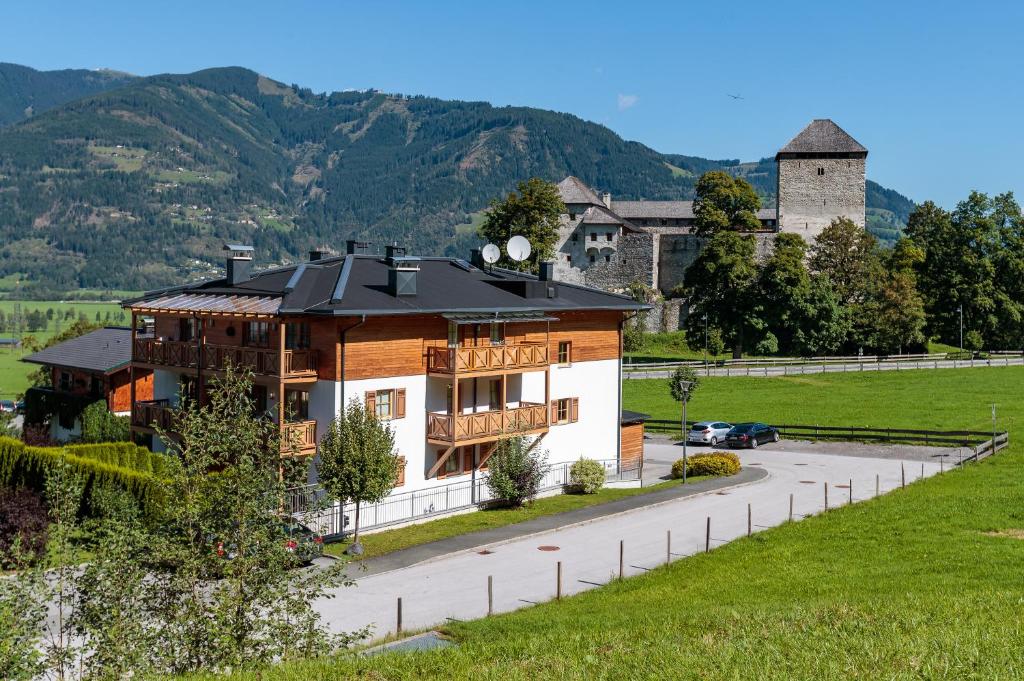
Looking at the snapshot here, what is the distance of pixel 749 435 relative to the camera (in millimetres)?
49375

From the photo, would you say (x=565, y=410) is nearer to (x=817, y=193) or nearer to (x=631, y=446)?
(x=631, y=446)

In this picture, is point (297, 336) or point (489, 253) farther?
point (489, 253)

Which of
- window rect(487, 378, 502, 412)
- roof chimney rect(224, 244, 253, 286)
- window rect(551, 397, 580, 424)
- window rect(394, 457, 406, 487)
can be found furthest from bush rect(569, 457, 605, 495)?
roof chimney rect(224, 244, 253, 286)

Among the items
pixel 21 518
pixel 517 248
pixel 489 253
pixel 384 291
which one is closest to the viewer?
pixel 21 518

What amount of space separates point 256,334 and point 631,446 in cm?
1662

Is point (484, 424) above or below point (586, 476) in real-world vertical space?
above

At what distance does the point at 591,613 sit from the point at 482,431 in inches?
561

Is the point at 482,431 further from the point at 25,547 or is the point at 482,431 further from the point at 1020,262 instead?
the point at 1020,262

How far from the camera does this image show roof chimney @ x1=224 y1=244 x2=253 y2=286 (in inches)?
1389

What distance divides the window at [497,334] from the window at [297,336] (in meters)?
6.86

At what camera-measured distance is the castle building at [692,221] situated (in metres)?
115

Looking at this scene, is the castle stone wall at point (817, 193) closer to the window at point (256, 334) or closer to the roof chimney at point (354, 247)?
the roof chimney at point (354, 247)

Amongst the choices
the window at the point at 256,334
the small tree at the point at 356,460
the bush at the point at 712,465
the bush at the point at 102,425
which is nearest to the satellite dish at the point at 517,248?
the bush at the point at 712,465

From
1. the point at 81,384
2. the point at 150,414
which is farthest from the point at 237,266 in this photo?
the point at 81,384
